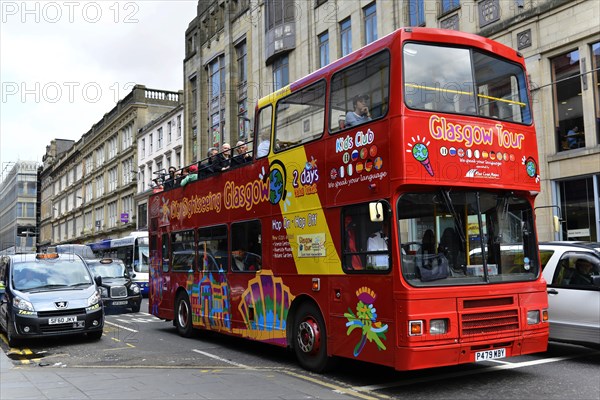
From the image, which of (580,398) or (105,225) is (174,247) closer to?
(580,398)

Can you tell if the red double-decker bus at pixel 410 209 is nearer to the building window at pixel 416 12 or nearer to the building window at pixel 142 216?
the building window at pixel 416 12

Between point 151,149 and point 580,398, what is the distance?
5197 centimetres

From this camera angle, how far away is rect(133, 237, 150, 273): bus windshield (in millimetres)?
29688

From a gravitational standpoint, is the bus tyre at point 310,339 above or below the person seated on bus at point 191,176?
below

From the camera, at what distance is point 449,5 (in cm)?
2245

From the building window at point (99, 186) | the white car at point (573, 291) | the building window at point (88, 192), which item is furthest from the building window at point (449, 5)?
the building window at point (88, 192)

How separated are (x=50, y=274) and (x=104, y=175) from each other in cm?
6017

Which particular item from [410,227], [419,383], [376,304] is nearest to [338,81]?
[410,227]

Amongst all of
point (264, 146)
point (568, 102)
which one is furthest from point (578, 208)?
point (264, 146)

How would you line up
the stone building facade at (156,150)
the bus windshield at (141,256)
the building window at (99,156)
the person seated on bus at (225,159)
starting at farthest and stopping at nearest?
the building window at (99,156) < the stone building facade at (156,150) < the bus windshield at (141,256) < the person seated on bus at (225,159)

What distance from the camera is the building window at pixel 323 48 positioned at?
1187 inches

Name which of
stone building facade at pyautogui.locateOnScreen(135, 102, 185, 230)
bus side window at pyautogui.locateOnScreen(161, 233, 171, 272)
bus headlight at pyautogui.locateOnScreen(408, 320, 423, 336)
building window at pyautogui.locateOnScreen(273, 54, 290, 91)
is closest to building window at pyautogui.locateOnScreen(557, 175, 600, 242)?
bus side window at pyautogui.locateOnScreen(161, 233, 171, 272)

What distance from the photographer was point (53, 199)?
102 metres

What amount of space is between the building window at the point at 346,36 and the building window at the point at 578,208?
12.9 meters
